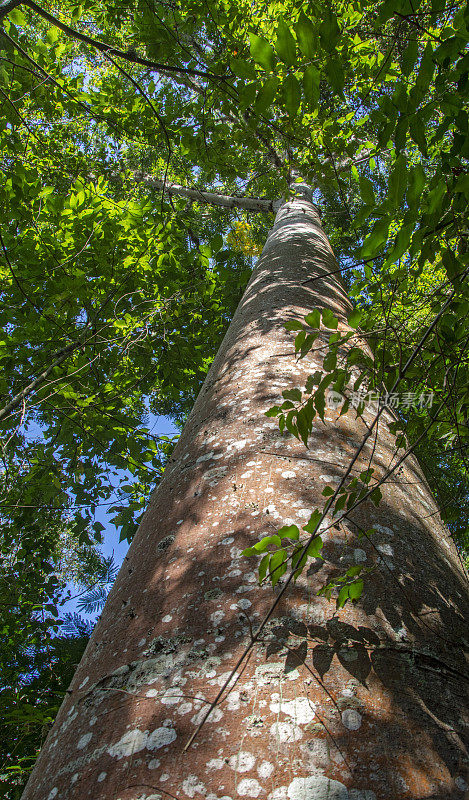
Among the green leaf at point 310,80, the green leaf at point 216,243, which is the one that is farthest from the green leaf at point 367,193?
the green leaf at point 216,243

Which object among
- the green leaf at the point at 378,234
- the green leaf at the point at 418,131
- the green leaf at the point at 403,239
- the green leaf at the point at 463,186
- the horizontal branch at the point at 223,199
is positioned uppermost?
the horizontal branch at the point at 223,199

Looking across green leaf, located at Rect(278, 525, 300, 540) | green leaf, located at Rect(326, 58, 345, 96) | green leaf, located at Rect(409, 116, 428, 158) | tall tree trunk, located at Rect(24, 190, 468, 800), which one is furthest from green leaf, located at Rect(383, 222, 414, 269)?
green leaf, located at Rect(278, 525, 300, 540)

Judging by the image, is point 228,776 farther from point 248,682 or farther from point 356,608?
point 356,608

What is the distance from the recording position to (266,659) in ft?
2.79

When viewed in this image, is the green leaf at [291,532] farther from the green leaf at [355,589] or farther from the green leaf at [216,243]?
the green leaf at [216,243]

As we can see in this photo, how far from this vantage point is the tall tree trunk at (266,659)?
71 centimetres

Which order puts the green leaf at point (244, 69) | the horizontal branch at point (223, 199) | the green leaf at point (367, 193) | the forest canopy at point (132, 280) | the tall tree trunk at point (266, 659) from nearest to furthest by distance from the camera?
the tall tree trunk at point (266, 659)
the green leaf at point (244, 69)
the green leaf at point (367, 193)
the forest canopy at point (132, 280)
the horizontal branch at point (223, 199)

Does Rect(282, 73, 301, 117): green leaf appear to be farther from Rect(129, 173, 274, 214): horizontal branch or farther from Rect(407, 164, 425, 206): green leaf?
Rect(129, 173, 274, 214): horizontal branch

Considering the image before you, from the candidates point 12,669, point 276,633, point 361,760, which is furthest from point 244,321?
point 12,669

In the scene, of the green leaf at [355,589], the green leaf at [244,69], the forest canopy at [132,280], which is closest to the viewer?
the green leaf at [355,589]

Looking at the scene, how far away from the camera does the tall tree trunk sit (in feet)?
2.34

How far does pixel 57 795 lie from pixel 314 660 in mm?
511

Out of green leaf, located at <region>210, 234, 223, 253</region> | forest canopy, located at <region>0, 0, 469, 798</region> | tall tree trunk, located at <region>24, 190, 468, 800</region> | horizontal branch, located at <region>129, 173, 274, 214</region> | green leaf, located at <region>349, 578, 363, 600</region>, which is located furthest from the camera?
horizontal branch, located at <region>129, 173, 274, 214</region>

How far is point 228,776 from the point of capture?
2.30 ft
